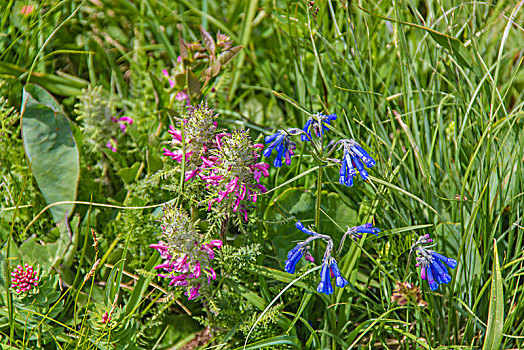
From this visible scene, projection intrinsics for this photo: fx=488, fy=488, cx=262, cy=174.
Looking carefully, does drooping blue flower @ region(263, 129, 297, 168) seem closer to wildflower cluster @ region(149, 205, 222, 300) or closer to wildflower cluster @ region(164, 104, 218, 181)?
wildflower cluster @ region(164, 104, 218, 181)

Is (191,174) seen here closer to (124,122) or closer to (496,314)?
(124,122)

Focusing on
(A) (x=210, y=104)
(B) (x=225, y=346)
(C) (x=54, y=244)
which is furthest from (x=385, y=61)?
(C) (x=54, y=244)

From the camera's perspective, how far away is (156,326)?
1661 millimetres

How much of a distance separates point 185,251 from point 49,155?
0.77 m

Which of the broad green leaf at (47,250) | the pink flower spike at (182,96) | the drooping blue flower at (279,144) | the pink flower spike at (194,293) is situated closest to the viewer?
the drooping blue flower at (279,144)

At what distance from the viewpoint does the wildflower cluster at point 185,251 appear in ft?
4.44

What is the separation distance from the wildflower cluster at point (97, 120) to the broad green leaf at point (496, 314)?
1.42m

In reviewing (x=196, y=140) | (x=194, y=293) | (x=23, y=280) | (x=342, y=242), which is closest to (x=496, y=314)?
(x=342, y=242)

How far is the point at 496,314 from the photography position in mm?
1243

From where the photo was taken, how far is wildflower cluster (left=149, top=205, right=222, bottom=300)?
1.35m

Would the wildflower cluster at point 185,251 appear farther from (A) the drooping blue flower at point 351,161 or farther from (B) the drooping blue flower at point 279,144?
(A) the drooping blue flower at point 351,161

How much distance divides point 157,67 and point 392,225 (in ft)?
4.64

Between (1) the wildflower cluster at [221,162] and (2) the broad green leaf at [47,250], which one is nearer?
(1) the wildflower cluster at [221,162]

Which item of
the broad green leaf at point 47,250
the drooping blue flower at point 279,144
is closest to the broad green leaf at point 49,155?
the broad green leaf at point 47,250
